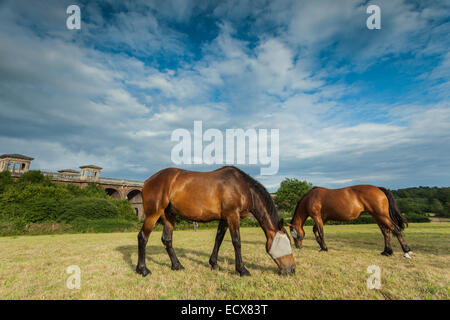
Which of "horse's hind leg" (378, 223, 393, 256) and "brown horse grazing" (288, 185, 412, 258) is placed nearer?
"horse's hind leg" (378, 223, 393, 256)

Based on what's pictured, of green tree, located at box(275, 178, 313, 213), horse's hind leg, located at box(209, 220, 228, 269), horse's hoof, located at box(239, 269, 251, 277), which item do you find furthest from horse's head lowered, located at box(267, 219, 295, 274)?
green tree, located at box(275, 178, 313, 213)

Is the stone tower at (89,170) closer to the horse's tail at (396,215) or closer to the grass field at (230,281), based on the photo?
the grass field at (230,281)

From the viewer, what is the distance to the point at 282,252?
4.68m

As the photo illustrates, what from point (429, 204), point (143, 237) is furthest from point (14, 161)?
point (429, 204)

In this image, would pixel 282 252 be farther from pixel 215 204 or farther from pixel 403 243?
pixel 403 243

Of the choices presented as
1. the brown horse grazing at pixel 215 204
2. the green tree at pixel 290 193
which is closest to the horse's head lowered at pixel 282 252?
the brown horse grazing at pixel 215 204

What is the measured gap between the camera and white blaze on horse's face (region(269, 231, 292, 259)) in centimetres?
468

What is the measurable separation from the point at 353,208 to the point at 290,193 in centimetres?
5271

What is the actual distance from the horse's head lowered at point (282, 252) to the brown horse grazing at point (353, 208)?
2063mm

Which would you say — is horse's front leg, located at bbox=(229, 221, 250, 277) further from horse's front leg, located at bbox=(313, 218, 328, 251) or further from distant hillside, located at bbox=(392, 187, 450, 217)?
distant hillside, located at bbox=(392, 187, 450, 217)

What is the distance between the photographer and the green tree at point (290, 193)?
2245 inches

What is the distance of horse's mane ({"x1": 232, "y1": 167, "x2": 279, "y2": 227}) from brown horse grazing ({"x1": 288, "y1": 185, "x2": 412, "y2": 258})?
2.06 m

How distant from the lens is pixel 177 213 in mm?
5156
